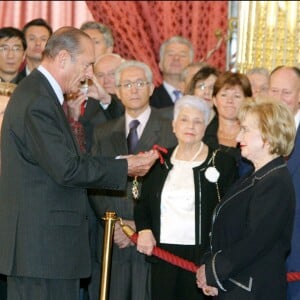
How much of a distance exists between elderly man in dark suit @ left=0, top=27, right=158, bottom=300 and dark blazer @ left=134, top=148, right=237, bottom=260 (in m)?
0.89

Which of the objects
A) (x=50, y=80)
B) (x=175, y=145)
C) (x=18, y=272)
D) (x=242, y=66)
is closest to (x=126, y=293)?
(x=175, y=145)

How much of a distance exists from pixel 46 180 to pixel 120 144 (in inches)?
67.7

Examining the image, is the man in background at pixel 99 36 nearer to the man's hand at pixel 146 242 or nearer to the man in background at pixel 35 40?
the man in background at pixel 35 40

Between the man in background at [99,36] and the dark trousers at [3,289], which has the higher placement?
the man in background at [99,36]

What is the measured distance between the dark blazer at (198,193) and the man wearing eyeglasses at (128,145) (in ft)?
0.77

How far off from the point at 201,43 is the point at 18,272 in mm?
5529

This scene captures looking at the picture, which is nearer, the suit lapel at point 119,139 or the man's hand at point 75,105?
the suit lapel at point 119,139

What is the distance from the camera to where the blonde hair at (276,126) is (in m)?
5.32

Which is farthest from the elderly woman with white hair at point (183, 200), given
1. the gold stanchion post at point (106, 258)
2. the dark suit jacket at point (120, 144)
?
the dark suit jacket at point (120, 144)

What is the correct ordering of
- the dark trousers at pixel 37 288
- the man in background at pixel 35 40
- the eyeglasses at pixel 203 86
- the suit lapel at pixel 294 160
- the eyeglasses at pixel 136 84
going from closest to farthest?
the dark trousers at pixel 37 288 → the suit lapel at pixel 294 160 → the eyeglasses at pixel 136 84 → the eyeglasses at pixel 203 86 → the man in background at pixel 35 40

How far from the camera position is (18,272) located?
5367mm

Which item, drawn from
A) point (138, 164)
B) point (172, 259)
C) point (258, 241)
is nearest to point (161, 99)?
point (172, 259)

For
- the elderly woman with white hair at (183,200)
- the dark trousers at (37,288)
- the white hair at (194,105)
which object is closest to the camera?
the dark trousers at (37,288)

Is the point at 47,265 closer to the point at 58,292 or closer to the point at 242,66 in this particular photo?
the point at 58,292
